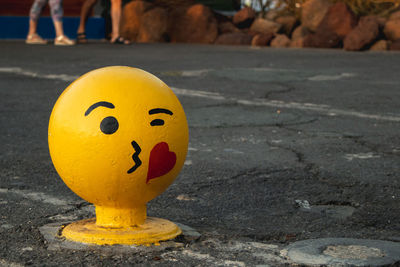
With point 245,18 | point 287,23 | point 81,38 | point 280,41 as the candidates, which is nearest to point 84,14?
point 81,38

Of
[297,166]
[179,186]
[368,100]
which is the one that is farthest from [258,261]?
[368,100]

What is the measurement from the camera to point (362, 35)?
12.2 metres

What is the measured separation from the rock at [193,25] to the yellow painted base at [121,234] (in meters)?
12.5

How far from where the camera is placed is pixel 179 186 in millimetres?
3506

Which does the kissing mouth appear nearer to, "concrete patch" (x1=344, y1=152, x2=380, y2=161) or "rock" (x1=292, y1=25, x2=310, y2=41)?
"concrete patch" (x1=344, y1=152, x2=380, y2=161)

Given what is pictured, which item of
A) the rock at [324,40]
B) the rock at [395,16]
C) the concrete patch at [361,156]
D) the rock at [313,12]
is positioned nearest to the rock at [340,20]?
the rock at [324,40]

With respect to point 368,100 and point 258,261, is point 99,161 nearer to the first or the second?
point 258,261

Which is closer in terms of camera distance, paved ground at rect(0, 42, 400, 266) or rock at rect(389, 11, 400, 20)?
paved ground at rect(0, 42, 400, 266)

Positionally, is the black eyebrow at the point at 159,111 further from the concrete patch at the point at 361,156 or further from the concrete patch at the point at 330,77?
the concrete patch at the point at 330,77

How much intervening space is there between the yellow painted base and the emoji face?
97 mm

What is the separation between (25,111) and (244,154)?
2.18 meters

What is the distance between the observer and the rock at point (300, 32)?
542 inches

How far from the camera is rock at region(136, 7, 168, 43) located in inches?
597

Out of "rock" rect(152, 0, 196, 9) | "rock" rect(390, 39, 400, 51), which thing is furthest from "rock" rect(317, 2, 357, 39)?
"rock" rect(152, 0, 196, 9)
